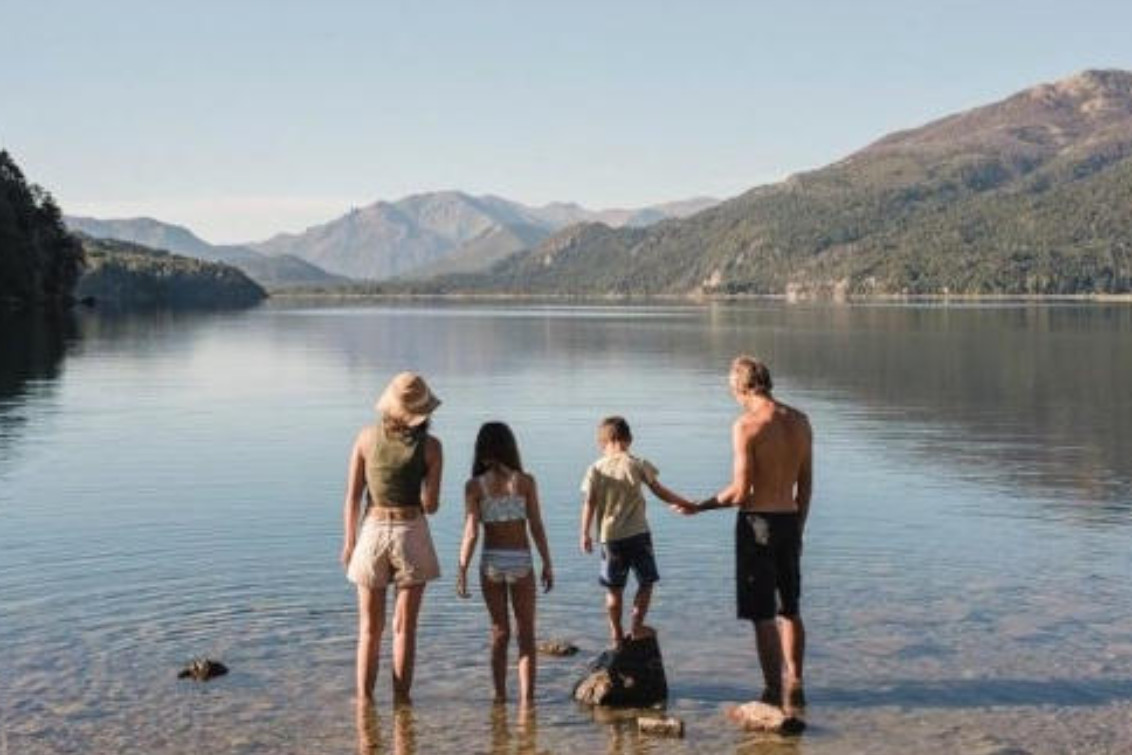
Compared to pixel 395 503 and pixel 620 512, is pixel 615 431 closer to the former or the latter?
pixel 620 512

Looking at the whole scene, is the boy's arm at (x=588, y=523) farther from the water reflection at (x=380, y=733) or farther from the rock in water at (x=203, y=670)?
the rock in water at (x=203, y=670)

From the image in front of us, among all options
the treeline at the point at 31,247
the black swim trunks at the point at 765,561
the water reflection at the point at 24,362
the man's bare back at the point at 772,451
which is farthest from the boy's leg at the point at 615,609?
the treeline at the point at 31,247

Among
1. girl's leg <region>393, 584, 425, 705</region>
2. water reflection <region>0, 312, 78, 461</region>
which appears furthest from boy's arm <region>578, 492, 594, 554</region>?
water reflection <region>0, 312, 78, 461</region>

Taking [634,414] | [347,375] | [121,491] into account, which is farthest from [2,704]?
[347,375]

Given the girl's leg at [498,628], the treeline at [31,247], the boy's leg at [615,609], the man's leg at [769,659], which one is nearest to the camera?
the girl's leg at [498,628]

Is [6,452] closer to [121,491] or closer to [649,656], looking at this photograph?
[121,491]

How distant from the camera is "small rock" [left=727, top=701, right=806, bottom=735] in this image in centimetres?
1295

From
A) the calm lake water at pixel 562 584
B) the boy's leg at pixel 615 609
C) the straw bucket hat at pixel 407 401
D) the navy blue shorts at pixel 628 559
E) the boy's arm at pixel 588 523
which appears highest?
the straw bucket hat at pixel 407 401

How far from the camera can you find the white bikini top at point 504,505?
13.2 m

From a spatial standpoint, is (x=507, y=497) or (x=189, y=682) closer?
(x=507, y=497)

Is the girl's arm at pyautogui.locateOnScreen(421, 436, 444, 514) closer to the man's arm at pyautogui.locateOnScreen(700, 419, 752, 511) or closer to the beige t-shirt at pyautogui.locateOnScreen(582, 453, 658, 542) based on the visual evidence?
the beige t-shirt at pyautogui.locateOnScreen(582, 453, 658, 542)

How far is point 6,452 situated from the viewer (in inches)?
1371

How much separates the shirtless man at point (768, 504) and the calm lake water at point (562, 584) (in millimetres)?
839

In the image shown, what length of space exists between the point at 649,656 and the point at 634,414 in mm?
33042
